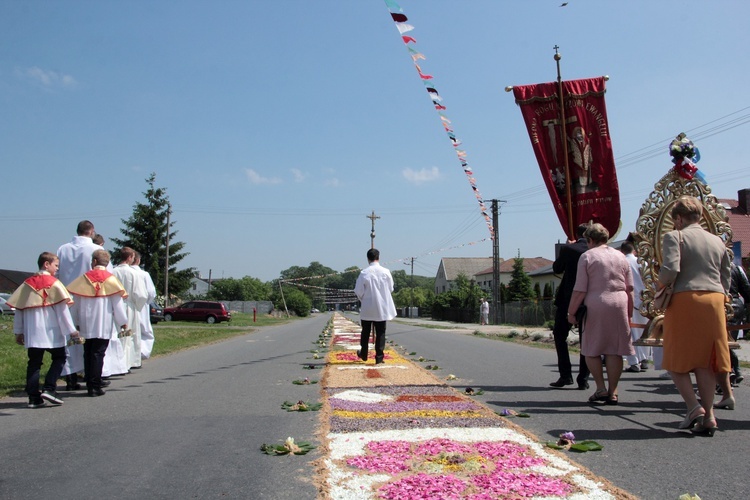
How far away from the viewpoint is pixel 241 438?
4797mm

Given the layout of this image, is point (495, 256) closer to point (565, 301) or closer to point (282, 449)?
point (565, 301)

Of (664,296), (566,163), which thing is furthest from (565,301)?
(664,296)

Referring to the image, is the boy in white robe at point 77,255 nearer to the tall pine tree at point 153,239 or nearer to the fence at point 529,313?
the fence at point 529,313

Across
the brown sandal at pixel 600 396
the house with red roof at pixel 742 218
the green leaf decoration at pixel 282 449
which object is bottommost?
the green leaf decoration at pixel 282 449

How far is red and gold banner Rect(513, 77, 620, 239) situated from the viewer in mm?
8742

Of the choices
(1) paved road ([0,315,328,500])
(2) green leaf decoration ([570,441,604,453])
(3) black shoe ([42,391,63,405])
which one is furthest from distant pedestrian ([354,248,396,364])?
(2) green leaf decoration ([570,441,604,453])

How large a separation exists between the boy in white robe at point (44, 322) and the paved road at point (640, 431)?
4.53 metres

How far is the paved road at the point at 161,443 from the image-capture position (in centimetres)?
359

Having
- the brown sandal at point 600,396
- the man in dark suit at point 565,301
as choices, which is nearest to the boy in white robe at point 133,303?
the man in dark suit at point 565,301

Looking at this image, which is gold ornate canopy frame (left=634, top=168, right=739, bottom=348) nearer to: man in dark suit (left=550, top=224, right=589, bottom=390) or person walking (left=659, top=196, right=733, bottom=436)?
man in dark suit (left=550, top=224, right=589, bottom=390)

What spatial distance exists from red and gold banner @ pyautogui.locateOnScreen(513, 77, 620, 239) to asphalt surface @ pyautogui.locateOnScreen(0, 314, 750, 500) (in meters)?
2.46

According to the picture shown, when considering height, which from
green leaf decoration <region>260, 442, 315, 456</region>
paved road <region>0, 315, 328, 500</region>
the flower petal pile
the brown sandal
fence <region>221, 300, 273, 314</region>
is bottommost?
fence <region>221, 300, 273, 314</region>

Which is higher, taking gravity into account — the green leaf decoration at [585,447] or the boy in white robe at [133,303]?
the boy in white robe at [133,303]

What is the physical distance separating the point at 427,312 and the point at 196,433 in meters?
74.0
